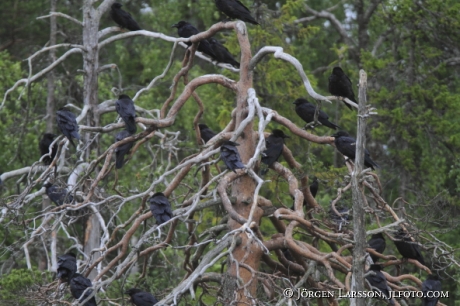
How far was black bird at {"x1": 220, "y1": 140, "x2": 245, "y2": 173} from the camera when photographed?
9375mm

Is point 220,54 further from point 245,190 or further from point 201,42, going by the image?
point 245,190

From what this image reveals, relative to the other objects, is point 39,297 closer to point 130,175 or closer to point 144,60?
point 130,175

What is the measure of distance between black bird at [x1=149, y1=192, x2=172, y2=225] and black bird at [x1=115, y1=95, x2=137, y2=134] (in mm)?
1005

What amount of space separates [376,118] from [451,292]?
12.3ft

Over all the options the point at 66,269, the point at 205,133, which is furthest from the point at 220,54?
the point at 66,269

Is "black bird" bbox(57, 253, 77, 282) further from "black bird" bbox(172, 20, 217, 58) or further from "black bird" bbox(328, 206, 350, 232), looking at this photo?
"black bird" bbox(172, 20, 217, 58)

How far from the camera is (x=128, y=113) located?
1071 centimetres

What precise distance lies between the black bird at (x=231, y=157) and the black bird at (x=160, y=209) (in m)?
0.82

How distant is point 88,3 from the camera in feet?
47.3

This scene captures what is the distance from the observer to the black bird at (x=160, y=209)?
31.8 feet

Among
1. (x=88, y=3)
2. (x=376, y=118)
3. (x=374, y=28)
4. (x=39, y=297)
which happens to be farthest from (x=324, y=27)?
(x=39, y=297)

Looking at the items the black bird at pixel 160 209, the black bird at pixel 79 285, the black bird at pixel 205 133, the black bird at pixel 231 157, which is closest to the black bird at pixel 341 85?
the black bird at pixel 205 133

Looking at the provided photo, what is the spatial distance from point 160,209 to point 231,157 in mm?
965

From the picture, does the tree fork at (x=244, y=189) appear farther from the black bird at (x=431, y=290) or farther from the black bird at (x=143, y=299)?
the black bird at (x=431, y=290)
